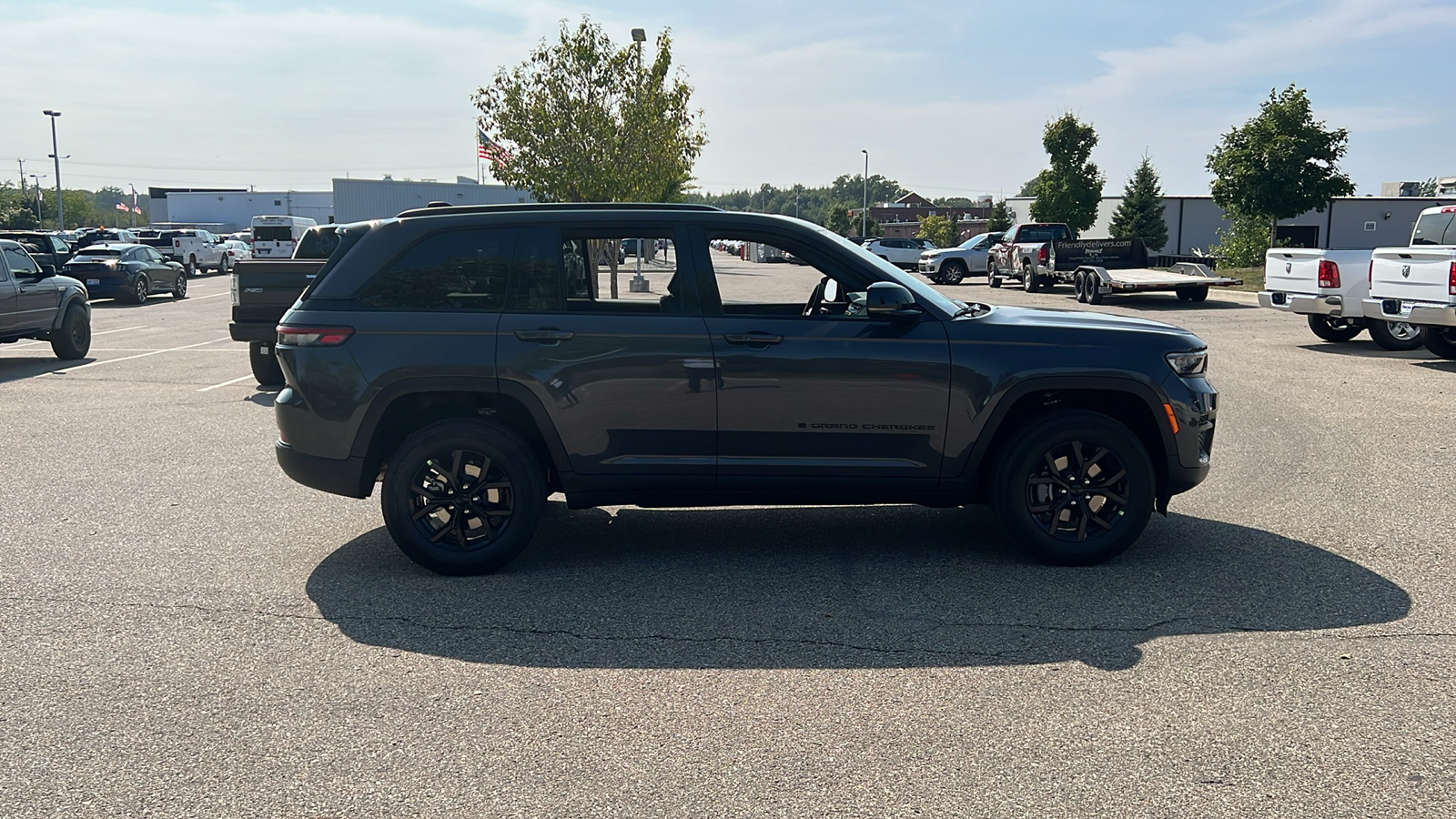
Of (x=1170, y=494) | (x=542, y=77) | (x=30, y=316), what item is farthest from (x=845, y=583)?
(x=542, y=77)

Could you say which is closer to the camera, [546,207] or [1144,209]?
[546,207]

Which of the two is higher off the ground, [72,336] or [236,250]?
[236,250]

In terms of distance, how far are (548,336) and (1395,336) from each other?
14660 mm

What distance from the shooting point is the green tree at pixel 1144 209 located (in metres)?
56.5

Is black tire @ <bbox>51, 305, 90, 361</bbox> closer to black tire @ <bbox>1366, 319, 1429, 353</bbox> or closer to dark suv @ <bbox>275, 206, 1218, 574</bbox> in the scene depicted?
dark suv @ <bbox>275, 206, 1218, 574</bbox>

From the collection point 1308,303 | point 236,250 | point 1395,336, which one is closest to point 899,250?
point 236,250

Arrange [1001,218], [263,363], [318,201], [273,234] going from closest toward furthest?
1. [263,363]
2. [273,234]
3. [1001,218]
4. [318,201]

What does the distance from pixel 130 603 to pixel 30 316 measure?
1219 centimetres

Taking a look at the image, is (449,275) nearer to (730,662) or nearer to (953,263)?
(730,662)

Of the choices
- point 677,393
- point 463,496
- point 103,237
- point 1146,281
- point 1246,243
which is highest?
point 1246,243

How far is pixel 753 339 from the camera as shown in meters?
5.84

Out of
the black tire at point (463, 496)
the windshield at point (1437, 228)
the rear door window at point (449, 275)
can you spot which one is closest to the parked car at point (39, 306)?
the rear door window at point (449, 275)

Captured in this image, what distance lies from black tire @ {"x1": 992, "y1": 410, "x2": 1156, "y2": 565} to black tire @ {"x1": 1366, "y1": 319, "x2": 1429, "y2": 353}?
1242 centimetres

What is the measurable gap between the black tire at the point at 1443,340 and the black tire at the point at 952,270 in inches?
979
